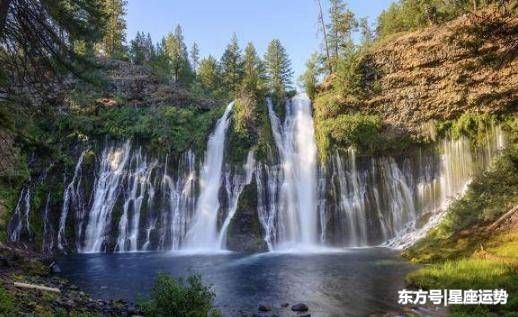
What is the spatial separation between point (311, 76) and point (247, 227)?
16.1 metres

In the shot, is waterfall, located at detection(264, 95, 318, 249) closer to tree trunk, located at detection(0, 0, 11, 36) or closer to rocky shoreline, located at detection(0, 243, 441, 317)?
rocky shoreline, located at detection(0, 243, 441, 317)

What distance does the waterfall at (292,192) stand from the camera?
93.8ft

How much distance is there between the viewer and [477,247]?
16203 mm

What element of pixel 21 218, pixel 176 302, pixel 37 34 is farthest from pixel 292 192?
pixel 37 34

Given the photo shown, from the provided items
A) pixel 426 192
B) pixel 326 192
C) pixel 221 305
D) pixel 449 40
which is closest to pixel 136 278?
pixel 221 305

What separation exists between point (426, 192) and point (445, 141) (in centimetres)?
393

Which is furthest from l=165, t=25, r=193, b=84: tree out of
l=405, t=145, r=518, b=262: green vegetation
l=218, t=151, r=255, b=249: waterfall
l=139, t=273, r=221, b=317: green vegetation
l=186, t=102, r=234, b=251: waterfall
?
l=139, t=273, r=221, b=317: green vegetation

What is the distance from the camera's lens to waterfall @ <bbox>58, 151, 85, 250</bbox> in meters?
29.3

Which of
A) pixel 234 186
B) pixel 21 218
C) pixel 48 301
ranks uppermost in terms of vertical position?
pixel 234 186

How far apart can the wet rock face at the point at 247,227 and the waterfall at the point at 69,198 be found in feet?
37.3

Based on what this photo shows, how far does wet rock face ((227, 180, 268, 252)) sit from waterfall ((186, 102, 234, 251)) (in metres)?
1.29

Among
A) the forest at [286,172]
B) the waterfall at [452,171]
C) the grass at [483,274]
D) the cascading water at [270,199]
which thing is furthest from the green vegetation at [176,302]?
the waterfall at [452,171]

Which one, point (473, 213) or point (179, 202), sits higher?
point (179, 202)

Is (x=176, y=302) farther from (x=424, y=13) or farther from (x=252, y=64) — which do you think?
(x=252, y=64)
